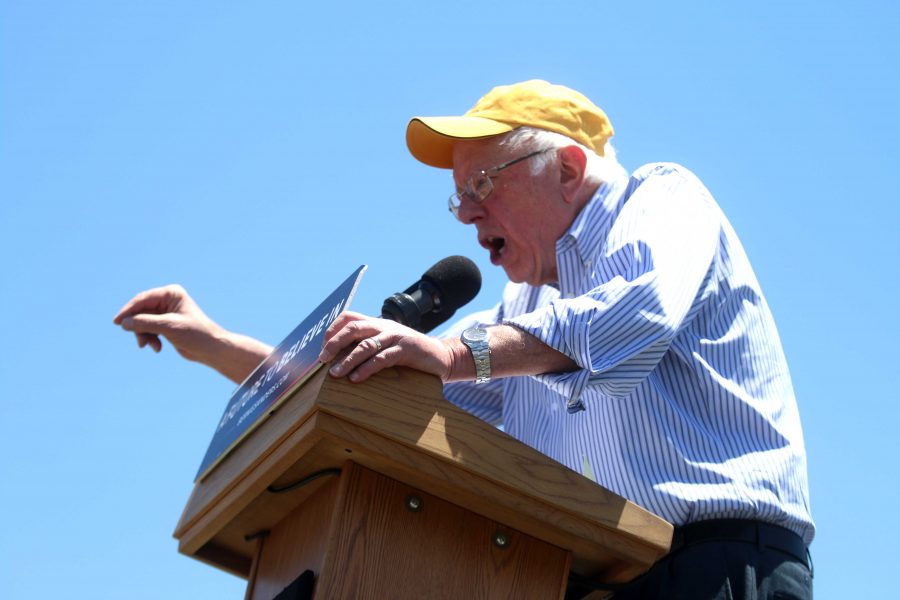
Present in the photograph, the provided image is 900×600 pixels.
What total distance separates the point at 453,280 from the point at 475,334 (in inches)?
24.9

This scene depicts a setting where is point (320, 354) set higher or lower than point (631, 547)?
higher

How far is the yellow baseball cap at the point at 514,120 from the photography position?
3371 millimetres

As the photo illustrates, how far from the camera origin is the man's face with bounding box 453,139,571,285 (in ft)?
10.7

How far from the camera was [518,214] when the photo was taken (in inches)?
130

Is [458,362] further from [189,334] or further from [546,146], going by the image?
[189,334]

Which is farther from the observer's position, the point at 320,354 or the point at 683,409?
the point at 683,409

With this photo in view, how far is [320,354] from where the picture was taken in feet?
6.69

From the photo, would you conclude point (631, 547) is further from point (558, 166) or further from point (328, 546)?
point (558, 166)

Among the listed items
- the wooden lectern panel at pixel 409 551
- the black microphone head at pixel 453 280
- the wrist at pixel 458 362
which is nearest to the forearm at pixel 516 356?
the wrist at pixel 458 362

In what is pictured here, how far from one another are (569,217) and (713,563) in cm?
119

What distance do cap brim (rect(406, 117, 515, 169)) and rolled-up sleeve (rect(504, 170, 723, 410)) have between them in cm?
74

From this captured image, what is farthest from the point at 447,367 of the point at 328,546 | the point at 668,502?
the point at 668,502

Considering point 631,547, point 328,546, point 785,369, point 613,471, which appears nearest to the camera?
point 328,546

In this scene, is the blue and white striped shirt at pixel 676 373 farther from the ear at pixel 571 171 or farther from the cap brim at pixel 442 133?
the cap brim at pixel 442 133
